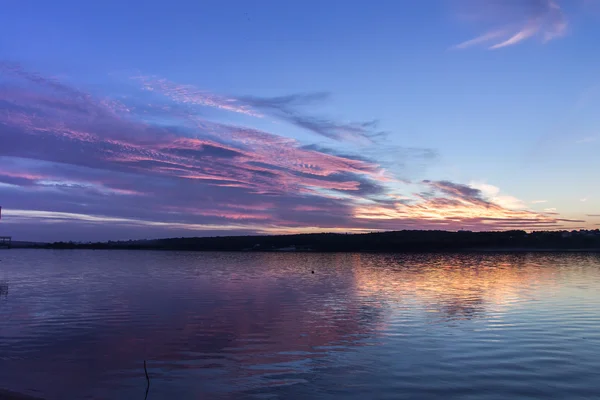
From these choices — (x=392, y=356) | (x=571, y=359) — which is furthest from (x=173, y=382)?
(x=571, y=359)

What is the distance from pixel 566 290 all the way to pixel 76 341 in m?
38.3

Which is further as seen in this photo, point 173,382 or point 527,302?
point 527,302

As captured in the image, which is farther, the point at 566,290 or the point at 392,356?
the point at 566,290

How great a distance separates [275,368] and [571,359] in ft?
36.5

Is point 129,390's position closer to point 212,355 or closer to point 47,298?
point 212,355

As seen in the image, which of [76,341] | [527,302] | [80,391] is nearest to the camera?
[80,391]

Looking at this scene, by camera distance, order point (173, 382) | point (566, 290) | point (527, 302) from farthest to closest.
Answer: point (566, 290) < point (527, 302) < point (173, 382)

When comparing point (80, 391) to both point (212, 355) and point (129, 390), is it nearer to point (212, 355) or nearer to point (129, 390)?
point (129, 390)

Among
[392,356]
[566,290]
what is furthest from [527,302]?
[392,356]

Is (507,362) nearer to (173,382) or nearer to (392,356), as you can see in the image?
(392,356)

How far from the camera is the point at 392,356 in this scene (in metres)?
17.9

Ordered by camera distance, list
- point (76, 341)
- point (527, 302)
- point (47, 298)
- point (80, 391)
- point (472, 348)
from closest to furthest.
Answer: point (80, 391), point (472, 348), point (76, 341), point (527, 302), point (47, 298)

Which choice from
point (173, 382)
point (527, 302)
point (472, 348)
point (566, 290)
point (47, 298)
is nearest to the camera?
point (173, 382)

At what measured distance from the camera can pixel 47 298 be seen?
3559cm
